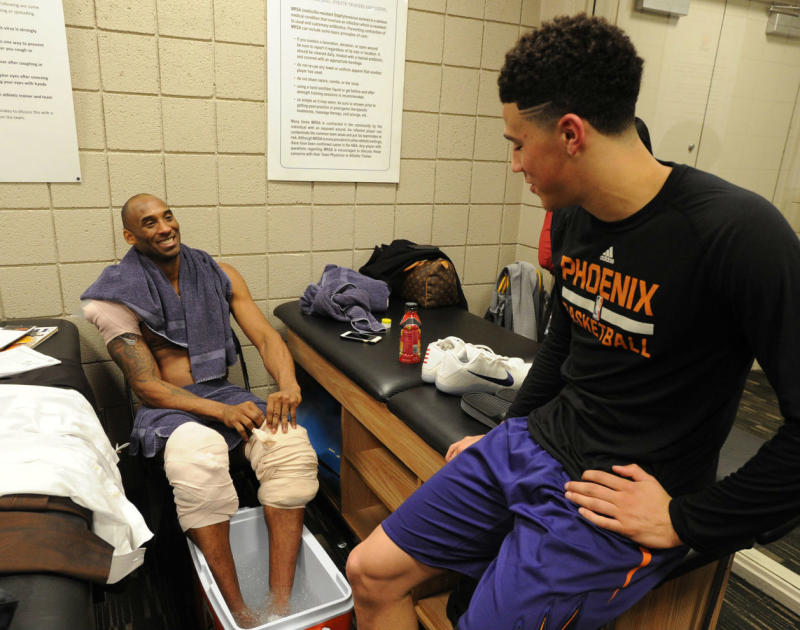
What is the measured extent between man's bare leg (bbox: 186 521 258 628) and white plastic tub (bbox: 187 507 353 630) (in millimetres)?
26

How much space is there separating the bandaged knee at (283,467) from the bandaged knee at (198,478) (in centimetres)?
11

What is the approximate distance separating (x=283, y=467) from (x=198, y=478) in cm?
25

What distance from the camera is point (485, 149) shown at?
9.05 ft

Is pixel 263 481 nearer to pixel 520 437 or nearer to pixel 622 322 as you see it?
pixel 520 437

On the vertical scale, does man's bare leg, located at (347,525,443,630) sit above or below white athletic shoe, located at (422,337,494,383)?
below

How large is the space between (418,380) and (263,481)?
0.56 m

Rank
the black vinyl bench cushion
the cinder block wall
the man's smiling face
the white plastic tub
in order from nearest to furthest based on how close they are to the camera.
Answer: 1. the white plastic tub
2. the black vinyl bench cushion
3. the man's smiling face
4. the cinder block wall

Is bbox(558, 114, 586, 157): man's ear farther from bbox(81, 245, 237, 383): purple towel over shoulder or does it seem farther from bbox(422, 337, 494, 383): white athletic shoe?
bbox(81, 245, 237, 383): purple towel over shoulder

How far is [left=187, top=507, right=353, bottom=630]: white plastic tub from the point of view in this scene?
1367mm

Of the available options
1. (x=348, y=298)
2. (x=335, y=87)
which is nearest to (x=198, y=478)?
(x=348, y=298)

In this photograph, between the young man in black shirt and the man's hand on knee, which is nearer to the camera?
the young man in black shirt

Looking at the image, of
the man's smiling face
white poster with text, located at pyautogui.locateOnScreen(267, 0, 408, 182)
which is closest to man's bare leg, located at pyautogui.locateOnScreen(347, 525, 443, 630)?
the man's smiling face

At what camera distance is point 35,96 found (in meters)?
1.94

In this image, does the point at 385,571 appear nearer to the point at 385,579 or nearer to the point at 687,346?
the point at 385,579
